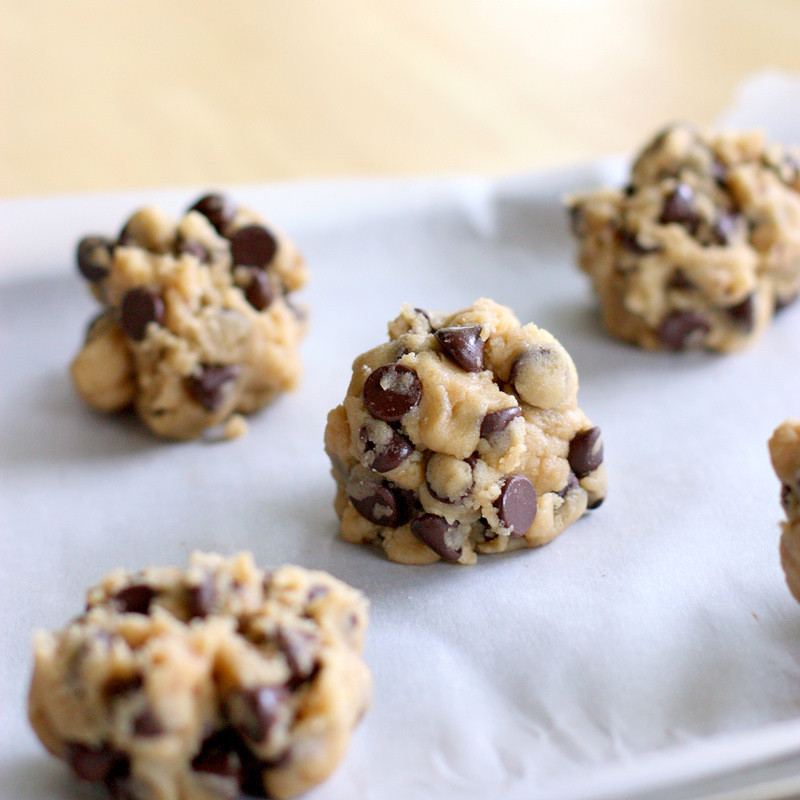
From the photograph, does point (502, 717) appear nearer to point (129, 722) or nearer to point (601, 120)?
point (129, 722)

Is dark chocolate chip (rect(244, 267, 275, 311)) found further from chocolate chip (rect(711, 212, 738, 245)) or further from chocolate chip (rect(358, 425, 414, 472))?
chocolate chip (rect(711, 212, 738, 245))

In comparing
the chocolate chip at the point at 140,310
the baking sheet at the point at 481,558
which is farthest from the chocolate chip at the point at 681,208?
the chocolate chip at the point at 140,310

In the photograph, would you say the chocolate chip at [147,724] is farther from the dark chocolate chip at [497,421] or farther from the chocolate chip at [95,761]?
the dark chocolate chip at [497,421]

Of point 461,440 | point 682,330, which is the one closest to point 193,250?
point 461,440

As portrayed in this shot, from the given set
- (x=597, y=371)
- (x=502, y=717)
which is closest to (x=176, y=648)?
(x=502, y=717)

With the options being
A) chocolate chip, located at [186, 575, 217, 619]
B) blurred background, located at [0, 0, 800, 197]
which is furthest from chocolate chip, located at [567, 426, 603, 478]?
blurred background, located at [0, 0, 800, 197]

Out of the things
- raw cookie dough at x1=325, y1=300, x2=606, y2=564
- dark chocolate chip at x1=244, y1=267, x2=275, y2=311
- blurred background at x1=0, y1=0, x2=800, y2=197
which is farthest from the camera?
blurred background at x1=0, y1=0, x2=800, y2=197

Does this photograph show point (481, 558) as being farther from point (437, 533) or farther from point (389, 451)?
point (389, 451)
